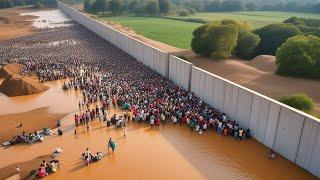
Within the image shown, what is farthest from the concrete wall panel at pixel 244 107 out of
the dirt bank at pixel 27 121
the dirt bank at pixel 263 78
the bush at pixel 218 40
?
the bush at pixel 218 40

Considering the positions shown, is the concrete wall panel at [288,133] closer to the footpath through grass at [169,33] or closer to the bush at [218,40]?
the bush at [218,40]

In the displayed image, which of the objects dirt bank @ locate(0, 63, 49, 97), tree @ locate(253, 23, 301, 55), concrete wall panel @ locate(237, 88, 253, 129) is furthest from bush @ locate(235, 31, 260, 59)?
dirt bank @ locate(0, 63, 49, 97)

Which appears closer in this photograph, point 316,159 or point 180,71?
point 316,159

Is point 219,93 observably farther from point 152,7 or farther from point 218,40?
point 152,7

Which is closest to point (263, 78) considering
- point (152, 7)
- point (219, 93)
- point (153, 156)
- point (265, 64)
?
point (265, 64)

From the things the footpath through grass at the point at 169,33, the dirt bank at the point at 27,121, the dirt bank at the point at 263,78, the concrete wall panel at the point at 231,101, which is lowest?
the footpath through grass at the point at 169,33
